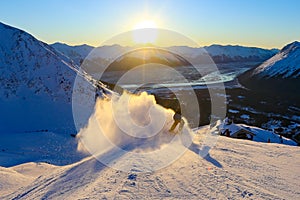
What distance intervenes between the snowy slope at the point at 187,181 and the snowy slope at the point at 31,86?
18.5 m

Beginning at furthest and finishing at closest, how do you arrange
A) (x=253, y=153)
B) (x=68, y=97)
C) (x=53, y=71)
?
(x=53, y=71)
(x=68, y=97)
(x=253, y=153)

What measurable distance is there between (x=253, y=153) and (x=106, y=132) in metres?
6.56

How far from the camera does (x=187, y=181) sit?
22.2ft

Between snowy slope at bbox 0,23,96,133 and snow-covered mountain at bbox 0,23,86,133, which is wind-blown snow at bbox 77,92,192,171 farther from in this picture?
snow-covered mountain at bbox 0,23,86,133

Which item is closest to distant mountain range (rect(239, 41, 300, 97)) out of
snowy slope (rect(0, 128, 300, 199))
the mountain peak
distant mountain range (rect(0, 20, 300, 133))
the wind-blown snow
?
the mountain peak

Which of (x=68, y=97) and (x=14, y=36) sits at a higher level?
(x=14, y=36)

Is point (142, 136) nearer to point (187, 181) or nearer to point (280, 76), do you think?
point (187, 181)

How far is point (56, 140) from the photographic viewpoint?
22188 millimetres

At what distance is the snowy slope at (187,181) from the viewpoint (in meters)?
6.19

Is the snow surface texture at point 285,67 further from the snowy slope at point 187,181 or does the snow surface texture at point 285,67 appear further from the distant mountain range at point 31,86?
the snowy slope at point 187,181

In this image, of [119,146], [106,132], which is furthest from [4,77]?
[119,146]

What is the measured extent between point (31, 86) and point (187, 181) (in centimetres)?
2958

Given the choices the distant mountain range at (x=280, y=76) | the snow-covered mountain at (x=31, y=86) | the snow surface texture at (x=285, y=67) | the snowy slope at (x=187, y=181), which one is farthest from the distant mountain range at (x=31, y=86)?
the snow surface texture at (x=285, y=67)

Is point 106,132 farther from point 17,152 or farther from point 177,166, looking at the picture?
point 17,152
